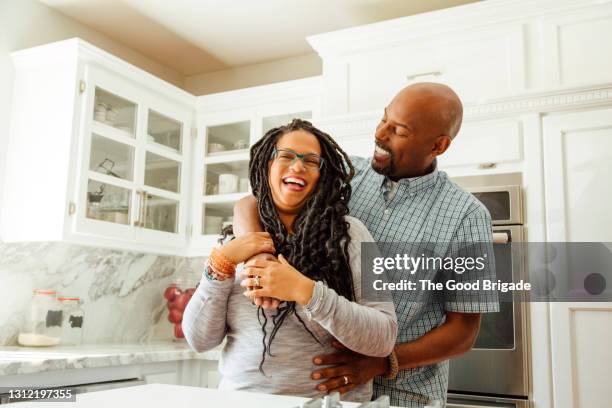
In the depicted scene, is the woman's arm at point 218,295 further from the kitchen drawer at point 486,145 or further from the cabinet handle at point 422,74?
the cabinet handle at point 422,74

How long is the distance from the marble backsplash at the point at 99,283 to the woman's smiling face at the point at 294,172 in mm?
1823

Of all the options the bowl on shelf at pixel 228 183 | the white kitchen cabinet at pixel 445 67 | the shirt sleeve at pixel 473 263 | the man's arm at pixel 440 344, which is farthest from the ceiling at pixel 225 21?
the man's arm at pixel 440 344

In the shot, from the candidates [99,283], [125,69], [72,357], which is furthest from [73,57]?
[72,357]

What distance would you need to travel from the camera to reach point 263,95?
293 centimetres

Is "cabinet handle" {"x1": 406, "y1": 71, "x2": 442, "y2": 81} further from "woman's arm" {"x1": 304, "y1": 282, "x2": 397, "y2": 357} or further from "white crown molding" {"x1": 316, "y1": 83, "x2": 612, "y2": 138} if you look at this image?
"woman's arm" {"x1": 304, "y1": 282, "x2": 397, "y2": 357}

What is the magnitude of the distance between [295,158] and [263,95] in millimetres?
1940

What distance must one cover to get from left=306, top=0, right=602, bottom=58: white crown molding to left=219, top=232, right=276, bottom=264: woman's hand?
1649mm

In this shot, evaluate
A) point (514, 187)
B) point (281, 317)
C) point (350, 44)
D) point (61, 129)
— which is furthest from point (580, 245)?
point (61, 129)

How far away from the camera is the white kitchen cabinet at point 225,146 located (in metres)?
2.93

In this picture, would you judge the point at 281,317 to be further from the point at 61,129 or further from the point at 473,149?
the point at 61,129

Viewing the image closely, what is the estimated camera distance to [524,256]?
6.65 ft

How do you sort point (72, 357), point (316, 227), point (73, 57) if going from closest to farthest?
point (316, 227), point (72, 357), point (73, 57)

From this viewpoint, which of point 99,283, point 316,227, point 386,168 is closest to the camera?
point 316,227

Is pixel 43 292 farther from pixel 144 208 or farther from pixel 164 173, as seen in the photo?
pixel 164 173
